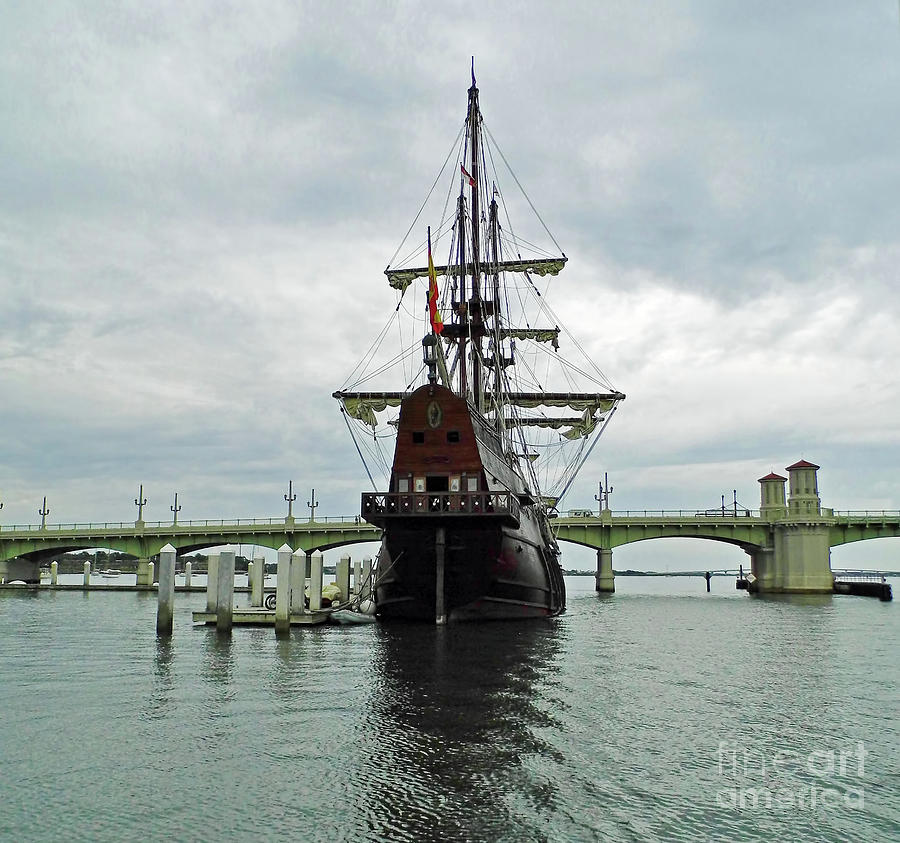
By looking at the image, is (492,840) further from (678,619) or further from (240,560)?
(240,560)

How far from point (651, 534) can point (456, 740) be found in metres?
75.2

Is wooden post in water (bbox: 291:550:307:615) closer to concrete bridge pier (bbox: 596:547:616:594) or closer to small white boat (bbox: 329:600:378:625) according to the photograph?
small white boat (bbox: 329:600:378:625)

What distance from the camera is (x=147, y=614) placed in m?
52.1

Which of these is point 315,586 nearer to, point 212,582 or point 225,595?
point 212,582

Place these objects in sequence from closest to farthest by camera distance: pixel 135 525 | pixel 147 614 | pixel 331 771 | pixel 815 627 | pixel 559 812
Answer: pixel 559 812
pixel 331 771
pixel 815 627
pixel 147 614
pixel 135 525

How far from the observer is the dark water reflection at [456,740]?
11250 mm

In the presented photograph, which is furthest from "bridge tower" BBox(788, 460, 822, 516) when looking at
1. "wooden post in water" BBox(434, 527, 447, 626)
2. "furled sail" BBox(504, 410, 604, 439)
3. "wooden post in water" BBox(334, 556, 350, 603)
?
"wooden post in water" BBox(434, 527, 447, 626)

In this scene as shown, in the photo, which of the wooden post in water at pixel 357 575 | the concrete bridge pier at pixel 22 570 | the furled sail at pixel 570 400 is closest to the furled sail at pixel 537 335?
the furled sail at pixel 570 400

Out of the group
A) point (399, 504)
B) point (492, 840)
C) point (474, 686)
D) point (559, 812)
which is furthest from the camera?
point (399, 504)

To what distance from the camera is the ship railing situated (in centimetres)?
3456

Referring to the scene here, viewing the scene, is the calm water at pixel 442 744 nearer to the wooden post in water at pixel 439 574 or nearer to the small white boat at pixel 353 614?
the wooden post in water at pixel 439 574

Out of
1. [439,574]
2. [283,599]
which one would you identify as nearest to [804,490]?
[439,574]

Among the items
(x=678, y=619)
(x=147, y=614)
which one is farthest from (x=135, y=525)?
(x=678, y=619)

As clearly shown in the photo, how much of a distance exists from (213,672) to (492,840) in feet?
51.2
